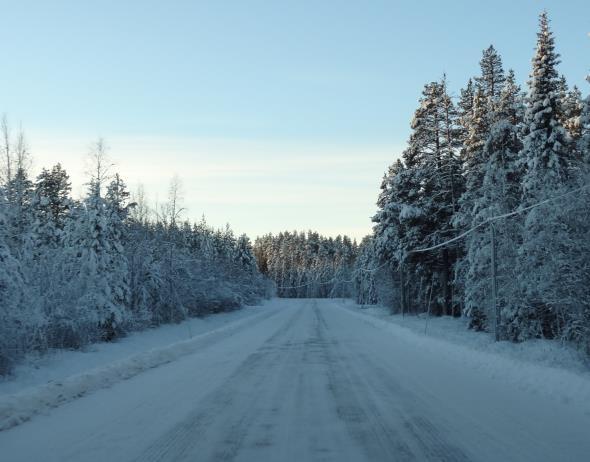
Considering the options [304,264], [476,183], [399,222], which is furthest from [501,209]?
[304,264]

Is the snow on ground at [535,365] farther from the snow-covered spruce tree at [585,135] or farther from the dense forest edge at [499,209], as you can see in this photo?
the snow-covered spruce tree at [585,135]

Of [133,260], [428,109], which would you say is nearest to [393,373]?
[133,260]

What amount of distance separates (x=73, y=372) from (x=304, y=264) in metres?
160

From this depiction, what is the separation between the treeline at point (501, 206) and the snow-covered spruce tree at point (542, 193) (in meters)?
0.05

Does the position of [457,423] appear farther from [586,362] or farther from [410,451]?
[586,362]

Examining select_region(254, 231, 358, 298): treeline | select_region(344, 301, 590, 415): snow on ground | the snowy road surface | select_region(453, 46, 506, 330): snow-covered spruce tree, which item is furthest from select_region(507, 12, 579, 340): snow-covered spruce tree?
select_region(254, 231, 358, 298): treeline

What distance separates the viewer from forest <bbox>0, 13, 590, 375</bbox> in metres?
15.8

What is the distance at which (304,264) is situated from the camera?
175 metres

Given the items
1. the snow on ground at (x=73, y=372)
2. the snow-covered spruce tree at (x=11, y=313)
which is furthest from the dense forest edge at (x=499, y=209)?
the snow-covered spruce tree at (x=11, y=313)

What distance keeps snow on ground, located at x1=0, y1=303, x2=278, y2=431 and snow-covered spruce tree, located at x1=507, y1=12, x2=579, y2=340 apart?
11615 mm

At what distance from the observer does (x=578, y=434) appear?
7.57 metres

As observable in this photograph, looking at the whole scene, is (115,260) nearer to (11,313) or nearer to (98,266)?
(98,266)

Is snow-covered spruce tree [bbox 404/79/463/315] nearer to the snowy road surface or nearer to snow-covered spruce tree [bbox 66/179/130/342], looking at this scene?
snow-covered spruce tree [bbox 66/179/130/342]

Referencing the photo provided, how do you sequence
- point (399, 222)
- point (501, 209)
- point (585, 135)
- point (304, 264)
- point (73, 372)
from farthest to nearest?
point (304, 264)
point (399, 222)
point (501, 209)
point (585, 135)
point (73, 372)
